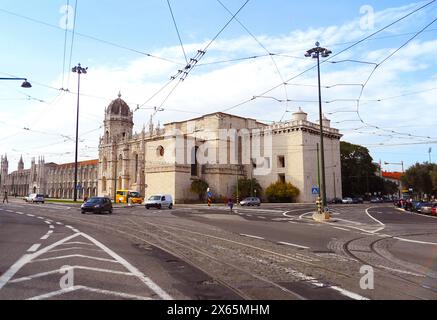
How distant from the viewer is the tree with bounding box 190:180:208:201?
67562 millimetres

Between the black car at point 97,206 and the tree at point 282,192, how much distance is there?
42.2m

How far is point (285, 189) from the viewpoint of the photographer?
6831 cm

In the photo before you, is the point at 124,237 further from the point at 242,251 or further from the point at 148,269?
the point at 148,269

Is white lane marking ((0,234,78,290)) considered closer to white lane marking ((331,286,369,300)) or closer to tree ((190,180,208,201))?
white lane marking ((331,286,369,300))

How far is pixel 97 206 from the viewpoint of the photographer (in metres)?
30.0

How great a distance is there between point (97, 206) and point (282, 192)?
4339 cm

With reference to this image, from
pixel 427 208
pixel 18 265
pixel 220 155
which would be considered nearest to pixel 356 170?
pixel 220 155

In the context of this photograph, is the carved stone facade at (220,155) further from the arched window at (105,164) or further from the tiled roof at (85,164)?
the tiled roof at (85,164)

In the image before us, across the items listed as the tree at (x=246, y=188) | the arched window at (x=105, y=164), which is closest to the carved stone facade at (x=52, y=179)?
the arched window at (x=105, y=164)

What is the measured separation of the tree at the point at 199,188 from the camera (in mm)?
67562

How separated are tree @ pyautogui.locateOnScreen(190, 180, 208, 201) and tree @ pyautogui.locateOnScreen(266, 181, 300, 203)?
38.0 feet

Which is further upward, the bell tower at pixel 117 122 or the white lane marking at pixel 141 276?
the bell tower at pixel 117 122

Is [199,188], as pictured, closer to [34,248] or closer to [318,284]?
[34,248]
